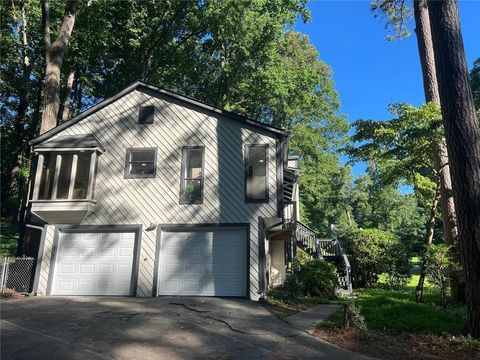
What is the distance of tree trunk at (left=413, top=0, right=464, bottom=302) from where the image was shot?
10867 mm

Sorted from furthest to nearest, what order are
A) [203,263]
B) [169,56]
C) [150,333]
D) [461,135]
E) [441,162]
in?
[169,56], [203,263], [441,162], [461,135], [150,333]

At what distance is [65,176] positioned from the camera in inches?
497

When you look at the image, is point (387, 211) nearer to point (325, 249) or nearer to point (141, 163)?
point (325, 249)

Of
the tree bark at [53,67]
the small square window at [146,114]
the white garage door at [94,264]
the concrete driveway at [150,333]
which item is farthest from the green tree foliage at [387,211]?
the concrete driveway at [150,333]

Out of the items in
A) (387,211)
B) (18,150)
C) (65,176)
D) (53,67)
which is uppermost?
(53,67)

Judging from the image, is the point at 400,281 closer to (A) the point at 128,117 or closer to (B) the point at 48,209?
(A) the point at 128,117

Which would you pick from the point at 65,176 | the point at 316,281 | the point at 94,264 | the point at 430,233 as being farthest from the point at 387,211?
the point at 65,176

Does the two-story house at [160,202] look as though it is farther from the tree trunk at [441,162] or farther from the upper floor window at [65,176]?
the tree trunk at [441,162]

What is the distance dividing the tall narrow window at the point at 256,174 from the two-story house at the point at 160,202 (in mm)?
32

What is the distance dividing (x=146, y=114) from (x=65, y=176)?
10.9 ft

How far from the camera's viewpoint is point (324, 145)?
106 feet

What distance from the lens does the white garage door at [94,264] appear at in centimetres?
1202

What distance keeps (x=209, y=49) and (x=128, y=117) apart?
15128 millimetres

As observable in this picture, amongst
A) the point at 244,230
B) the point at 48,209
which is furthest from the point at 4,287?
the point at 244,230
